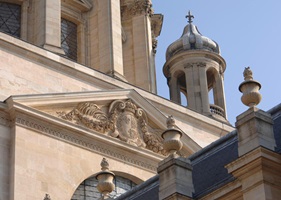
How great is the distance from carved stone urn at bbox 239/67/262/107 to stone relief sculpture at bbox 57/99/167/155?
41.7 ft

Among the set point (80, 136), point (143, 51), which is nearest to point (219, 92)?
point (143, 51)

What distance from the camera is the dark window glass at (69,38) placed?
41.5m

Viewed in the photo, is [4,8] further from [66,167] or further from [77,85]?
[66,167]

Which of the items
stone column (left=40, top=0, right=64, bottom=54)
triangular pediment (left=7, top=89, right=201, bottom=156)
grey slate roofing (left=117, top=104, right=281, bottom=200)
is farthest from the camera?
stone column (left=40, top=0, right=64, bottom=54)

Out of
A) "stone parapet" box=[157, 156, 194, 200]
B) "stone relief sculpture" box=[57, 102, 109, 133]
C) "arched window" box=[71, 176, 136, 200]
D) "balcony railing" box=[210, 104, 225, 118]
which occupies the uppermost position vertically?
"balcony railing" box=[210, 104, 225, 118]

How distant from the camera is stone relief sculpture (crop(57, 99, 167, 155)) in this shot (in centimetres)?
3303

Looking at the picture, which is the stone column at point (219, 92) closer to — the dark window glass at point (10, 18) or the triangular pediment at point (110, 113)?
the triangular pediment at point (110, 113)

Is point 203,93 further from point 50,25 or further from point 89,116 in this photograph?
point 89,116

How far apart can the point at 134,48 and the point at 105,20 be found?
2.77 m

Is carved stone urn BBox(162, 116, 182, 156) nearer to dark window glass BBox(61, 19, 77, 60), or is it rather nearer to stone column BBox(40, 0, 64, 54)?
stone column BBox(40, 0, 64, 54)

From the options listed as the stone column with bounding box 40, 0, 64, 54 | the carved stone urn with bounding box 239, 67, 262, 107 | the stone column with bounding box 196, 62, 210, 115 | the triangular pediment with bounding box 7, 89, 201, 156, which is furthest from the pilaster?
the carved stone urn with bounding box 239, 67, 262, 107

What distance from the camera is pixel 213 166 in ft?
76.7

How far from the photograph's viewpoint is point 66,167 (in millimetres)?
31844

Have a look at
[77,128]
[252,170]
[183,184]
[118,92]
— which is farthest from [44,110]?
[252,170]
